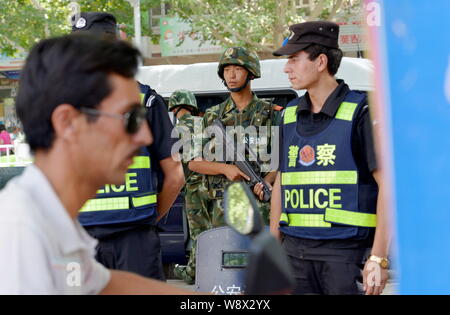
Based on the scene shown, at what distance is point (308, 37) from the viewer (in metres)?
3.63

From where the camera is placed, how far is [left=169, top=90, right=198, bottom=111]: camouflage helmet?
686 centimetres

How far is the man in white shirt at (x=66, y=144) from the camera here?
4.91 ft

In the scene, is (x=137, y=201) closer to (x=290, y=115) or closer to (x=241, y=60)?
(x=290, y=115)

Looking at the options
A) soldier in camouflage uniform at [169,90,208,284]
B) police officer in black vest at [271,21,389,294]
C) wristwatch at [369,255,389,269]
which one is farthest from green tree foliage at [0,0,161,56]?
wristwatch at [369,255,389,269]

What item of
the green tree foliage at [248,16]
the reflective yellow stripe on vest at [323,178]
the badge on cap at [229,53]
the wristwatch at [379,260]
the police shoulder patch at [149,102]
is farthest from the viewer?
the green tree foliage at [248,16]

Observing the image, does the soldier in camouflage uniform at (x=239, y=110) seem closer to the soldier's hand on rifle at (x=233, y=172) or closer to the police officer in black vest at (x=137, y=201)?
the soldier's hand on rifle at (x=233, y=172)

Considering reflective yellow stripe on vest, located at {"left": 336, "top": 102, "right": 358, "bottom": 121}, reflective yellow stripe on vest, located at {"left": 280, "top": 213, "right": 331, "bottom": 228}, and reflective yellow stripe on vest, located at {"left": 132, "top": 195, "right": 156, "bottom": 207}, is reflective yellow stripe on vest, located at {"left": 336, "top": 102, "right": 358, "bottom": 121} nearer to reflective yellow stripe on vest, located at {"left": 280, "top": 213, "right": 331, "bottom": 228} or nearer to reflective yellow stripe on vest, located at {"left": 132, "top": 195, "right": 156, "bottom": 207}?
reflective yellow stripe on vest, located at {"left": 280, "top": 213, "right": 331, "bottom": 228}

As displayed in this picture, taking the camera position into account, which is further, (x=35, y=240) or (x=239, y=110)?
→ (x=239, y=110)

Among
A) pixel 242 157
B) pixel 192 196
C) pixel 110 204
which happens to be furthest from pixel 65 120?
pixel 192 196

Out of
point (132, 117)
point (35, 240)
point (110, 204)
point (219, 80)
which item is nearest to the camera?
point (35, 240)

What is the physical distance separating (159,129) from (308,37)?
2.93 ft

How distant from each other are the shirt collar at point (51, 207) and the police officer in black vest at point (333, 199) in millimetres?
1872

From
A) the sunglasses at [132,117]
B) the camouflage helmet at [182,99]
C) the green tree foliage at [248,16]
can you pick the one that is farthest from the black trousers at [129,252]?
the green tree foliage at [248,16]

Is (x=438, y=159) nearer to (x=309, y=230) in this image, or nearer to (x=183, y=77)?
(x=309, y=230)
